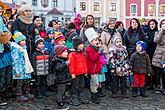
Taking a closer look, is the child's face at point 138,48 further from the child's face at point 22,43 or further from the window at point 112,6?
the window at point 112,6

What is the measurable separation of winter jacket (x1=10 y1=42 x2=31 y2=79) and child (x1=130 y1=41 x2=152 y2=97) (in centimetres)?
264

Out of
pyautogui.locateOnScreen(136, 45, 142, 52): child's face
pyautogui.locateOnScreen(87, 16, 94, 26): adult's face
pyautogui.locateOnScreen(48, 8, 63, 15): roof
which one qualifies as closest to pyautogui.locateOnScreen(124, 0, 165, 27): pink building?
pyautogui.locateOnScreen(48, 8, 63, 15): roof

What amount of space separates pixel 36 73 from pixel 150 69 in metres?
2.74

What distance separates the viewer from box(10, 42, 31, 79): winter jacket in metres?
7.38

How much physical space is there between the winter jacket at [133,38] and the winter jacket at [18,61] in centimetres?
288

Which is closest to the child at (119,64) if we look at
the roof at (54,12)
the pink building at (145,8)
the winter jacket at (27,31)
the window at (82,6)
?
the winter jacket at (27,31)

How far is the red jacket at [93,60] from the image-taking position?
7.46 meters

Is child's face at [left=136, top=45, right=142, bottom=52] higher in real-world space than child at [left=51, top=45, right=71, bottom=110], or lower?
higher

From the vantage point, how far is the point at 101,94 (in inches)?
326

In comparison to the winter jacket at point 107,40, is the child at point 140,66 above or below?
below

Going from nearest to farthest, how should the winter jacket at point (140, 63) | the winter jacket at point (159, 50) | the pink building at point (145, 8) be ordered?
the winter jacket at point (140, 63) < the winter jacket at point (159, 50) < the pink building at point (145, 8)

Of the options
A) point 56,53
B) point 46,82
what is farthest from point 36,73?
point 56,53

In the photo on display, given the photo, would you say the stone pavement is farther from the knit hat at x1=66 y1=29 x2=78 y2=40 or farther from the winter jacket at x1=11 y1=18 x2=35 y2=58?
the knit hat at x1=66 y1=29 x2=78 y2=40

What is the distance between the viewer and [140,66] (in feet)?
26.8
